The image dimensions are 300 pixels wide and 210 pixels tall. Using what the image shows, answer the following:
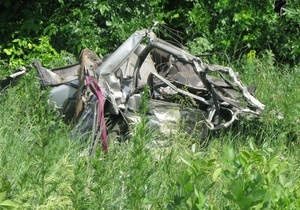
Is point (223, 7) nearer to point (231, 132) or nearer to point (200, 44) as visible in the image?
point (200, 44)

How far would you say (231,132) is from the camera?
255 inches

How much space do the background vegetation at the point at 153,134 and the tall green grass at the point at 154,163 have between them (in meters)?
0.01

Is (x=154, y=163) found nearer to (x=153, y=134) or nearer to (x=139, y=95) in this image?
(x=153, y=134)

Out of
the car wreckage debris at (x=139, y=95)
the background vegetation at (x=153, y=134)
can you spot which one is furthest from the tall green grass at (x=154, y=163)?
the car wreckage debris at (x=139, y=95)

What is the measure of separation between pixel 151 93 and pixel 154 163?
4.08 feet

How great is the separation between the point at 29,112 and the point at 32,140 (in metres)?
0.85

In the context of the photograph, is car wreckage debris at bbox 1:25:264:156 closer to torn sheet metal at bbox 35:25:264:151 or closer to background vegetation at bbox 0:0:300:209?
torn sheet metal at bbox 35:25:264:151

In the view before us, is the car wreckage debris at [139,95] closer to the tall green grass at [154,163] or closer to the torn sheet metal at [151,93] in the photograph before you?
the torn sheet metal at [151,93]

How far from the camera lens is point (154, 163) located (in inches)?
216

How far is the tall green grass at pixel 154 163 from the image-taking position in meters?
3.70

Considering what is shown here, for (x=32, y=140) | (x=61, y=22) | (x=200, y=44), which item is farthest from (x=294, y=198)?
(x=61, y=22)

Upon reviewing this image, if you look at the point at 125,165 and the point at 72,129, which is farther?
the point at 72,129

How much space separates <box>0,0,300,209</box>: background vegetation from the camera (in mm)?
3816

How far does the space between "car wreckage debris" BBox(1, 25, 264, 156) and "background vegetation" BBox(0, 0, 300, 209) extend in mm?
167
